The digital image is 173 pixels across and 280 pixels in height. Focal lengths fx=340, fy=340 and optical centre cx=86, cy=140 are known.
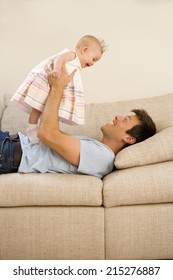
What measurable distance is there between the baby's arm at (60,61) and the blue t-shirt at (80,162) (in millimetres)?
385

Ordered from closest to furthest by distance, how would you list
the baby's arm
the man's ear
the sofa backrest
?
1. the baby's arm
2. the man's ear
3. the sofa backrest

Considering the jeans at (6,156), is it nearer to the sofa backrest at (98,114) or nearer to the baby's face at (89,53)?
the sofa backrest at (98,114)

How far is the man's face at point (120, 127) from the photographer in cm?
197

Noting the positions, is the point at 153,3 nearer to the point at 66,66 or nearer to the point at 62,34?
the point at 62,34

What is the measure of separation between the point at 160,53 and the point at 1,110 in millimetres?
1395

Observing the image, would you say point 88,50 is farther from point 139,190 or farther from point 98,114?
point 139,190

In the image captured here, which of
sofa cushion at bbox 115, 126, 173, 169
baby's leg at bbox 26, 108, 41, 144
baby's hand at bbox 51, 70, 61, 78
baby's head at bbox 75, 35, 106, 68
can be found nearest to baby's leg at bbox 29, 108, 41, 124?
baby's leg at bbox 26, 108, 41, 144

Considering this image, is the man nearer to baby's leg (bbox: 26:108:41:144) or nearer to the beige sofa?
baby's leg (bbox: 26:108:41:144)

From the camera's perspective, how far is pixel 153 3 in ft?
9.36

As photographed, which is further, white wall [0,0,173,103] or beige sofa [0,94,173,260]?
white wall [0,0,173,103]

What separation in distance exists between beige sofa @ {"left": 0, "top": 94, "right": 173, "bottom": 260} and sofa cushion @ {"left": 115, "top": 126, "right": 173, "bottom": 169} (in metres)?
0.12

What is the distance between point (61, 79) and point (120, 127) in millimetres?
464

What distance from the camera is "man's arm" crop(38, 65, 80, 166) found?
5.76 feet

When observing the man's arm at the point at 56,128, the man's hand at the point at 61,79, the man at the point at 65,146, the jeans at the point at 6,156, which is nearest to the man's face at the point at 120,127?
the man at the point at 65,146
